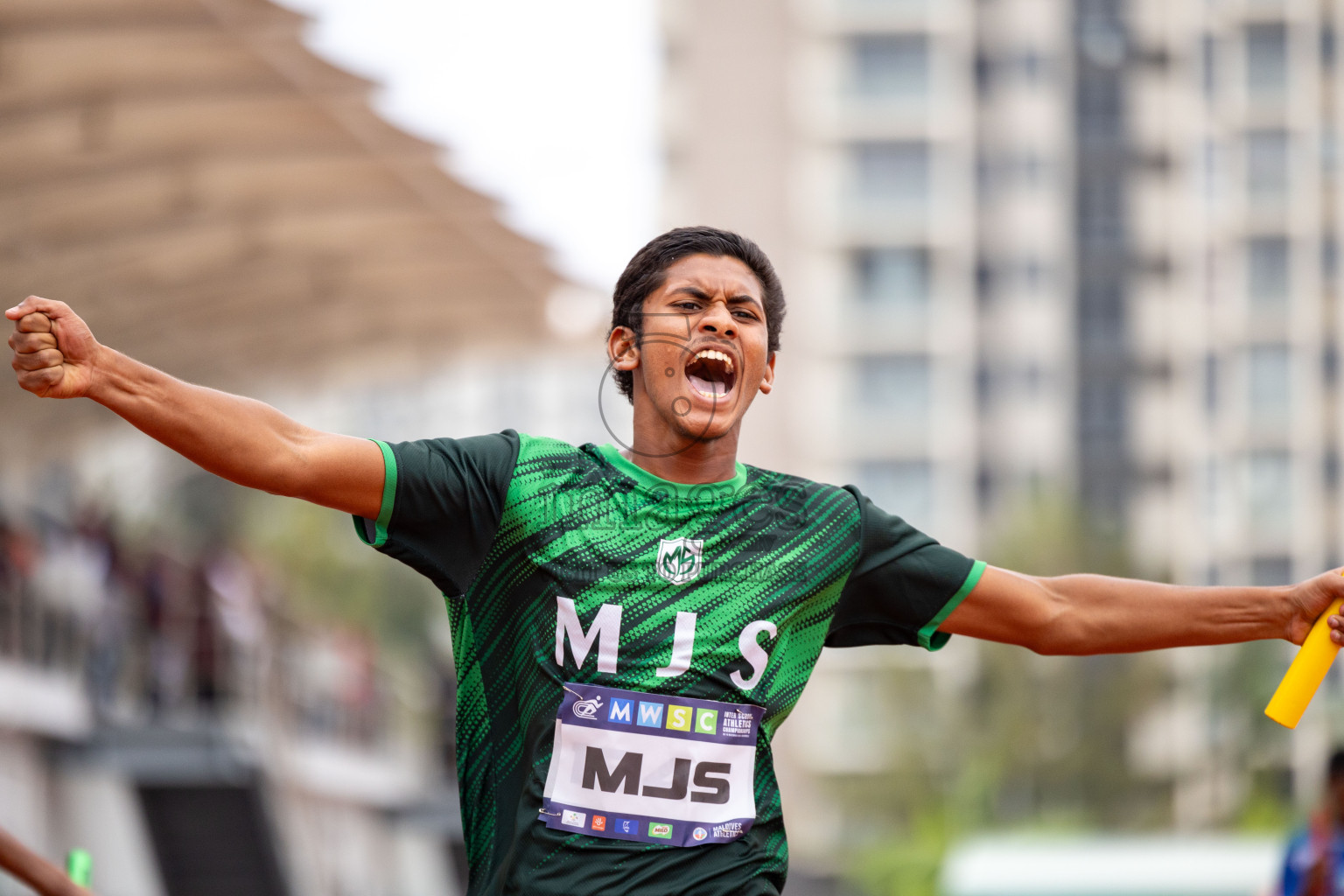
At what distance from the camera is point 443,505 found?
355cm

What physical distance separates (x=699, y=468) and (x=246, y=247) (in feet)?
57.6

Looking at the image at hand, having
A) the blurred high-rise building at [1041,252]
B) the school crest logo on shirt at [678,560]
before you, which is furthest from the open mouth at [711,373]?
the blurred high-rise building at [1041,252]

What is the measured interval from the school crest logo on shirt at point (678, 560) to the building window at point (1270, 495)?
206ft

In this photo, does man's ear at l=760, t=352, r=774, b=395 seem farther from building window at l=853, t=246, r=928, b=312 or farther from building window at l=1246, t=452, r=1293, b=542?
building window at l=1246, t=452, r=1293, b=542

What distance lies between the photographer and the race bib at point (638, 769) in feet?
11.5

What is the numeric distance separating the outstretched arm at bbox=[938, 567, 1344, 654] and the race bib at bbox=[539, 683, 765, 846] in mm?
642

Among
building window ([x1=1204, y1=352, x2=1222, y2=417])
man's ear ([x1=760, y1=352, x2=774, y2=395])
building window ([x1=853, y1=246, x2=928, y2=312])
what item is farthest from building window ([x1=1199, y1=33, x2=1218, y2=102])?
man's ear ([x1=760, y1=352, x2=774, y2=395])

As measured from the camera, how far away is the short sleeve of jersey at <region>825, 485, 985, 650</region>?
3.87m

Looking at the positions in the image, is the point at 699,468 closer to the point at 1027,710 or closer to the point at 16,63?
the point at 16,63

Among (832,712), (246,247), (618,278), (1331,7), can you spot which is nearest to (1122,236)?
(1331,7)

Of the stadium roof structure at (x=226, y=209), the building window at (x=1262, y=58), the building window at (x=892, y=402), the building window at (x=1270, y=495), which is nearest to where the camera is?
the stadium roof structure at (x=226, y=209)

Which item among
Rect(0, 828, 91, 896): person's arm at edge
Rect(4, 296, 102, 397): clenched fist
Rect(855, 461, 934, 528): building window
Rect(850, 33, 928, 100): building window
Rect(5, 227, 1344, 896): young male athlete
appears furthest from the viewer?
Rect(850, 33, 928, 100): building window

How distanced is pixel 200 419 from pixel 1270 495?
63.9 meters

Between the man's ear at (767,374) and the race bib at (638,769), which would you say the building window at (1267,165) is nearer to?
the man's ear at (767,374)
